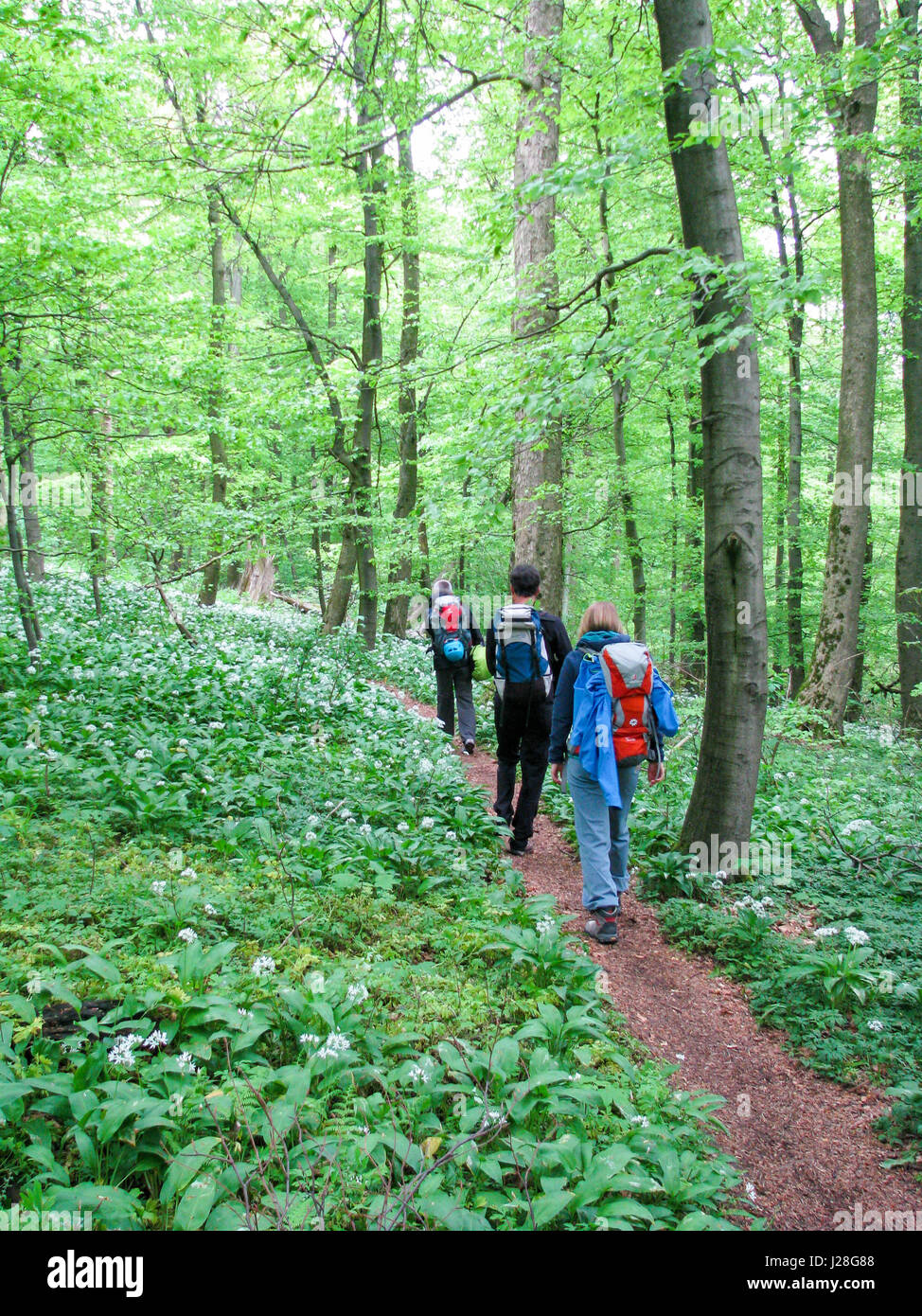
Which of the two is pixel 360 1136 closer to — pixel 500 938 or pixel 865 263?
pixel 500 938

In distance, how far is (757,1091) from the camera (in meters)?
3.39

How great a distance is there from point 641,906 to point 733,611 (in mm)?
2317

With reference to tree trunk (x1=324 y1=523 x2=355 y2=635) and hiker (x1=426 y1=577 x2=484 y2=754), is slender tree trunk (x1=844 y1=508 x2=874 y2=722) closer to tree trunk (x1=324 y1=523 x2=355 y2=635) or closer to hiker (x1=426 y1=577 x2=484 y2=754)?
hiker (x1=426 y1=577 x2=484 y2=754)

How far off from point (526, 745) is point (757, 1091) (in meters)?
3.11

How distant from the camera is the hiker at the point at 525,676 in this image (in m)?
5.80

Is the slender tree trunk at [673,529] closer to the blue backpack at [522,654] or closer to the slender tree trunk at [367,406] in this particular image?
the slender tree trunk at [367,406]

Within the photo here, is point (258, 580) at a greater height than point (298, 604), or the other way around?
point (258, 580)

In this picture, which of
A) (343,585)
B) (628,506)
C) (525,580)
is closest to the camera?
(525,580)

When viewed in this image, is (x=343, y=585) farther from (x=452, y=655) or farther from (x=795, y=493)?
(x=795, y=493)

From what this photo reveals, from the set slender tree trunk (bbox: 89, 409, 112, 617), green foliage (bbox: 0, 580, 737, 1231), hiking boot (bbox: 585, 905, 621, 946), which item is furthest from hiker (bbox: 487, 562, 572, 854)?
slender tree trunk (bbox: 89, 409, 112, 617)

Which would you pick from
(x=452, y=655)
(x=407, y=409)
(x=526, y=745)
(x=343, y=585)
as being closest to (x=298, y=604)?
(x=407, y=409)

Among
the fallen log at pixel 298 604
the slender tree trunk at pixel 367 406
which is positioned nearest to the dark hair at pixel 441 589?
the slender tree trunk at pixel 367 406
